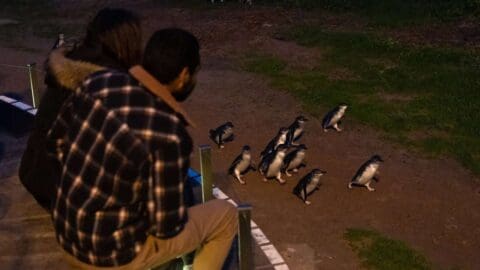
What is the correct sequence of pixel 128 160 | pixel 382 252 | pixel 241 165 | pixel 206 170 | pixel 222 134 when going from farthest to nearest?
pixel 222 134, pixel 241 165, pixel 382 252, pixel 206 170, pixel 128 160

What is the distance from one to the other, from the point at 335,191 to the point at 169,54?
16.2ft

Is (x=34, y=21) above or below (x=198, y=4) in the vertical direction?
below

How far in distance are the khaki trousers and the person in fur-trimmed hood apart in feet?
2.42

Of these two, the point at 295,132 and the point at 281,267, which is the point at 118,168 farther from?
the point at 295,132

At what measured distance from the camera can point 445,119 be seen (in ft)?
34.3

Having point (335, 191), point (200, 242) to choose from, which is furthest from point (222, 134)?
point (200, 242)

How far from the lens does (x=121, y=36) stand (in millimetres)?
3908

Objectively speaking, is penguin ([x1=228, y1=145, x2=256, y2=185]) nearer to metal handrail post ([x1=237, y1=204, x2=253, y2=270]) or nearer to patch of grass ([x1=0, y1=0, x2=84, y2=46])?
metal handrail post ([x1=237, y1=204, x2=253, y2=270])

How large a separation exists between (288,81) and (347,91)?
4.10ft

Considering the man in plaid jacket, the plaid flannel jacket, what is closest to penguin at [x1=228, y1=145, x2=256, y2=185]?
the man in plaid jacket

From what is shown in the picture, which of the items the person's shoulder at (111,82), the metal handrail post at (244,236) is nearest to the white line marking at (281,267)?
the metal handrail post at (244,236)

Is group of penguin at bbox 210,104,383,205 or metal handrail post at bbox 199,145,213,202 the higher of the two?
metal handrail post at bbox 199,145,213,202

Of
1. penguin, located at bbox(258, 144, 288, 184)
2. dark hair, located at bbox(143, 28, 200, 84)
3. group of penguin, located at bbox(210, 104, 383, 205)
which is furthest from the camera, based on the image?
penguin, located at bbox(258, 144, 288, 184)

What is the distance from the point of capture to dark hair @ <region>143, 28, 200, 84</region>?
3.44 meters
